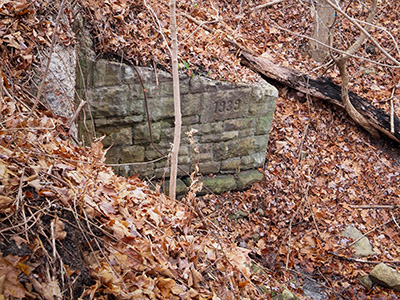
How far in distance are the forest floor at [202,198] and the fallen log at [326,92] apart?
0.71 feet

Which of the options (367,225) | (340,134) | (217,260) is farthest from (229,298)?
(340,134)

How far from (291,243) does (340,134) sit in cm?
230

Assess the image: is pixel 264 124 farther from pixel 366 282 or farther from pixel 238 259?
pixel 238 259

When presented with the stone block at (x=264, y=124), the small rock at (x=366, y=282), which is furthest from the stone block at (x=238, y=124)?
the small rock at (x=366, y=282)

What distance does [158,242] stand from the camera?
236 cm

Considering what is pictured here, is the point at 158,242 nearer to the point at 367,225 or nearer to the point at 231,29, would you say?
the point at 367,225

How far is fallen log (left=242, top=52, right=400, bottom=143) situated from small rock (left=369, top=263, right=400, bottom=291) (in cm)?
253

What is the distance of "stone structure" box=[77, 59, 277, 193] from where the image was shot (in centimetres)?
432

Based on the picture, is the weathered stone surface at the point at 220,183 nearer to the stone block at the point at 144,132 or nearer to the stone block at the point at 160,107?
the stone block at the point at 144,132

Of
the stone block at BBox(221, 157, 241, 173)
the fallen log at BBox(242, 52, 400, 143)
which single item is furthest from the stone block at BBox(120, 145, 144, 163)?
the fallen log at BBox(242, 52, 400, 143)

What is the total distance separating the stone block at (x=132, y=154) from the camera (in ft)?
15.4

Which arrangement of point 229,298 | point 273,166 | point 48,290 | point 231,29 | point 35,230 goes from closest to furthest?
point 48,290
point 35,230
point 229,298
point 273,166
point 231,29

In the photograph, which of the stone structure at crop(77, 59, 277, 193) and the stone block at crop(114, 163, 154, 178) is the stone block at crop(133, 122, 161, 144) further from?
the stone block at crop(114, 163, 154, 178)

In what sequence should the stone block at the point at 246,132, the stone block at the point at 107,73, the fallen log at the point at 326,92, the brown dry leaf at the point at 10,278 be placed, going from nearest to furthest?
the brown dry leaf at the point at 10,278, the stone block at the point at 107,73, the stone block at the point at 246,132, the fallen log at the point at 326,92
